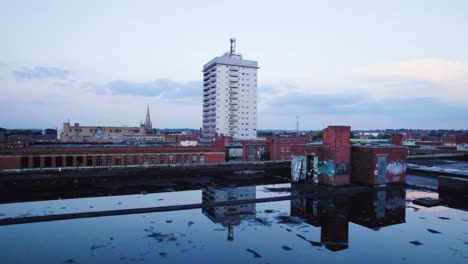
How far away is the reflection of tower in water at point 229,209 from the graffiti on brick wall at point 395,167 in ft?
45.7

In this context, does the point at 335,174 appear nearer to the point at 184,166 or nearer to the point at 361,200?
the point at 361,200

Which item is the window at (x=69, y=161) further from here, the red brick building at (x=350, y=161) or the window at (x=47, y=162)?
the red brick building at (x=350, y=161)

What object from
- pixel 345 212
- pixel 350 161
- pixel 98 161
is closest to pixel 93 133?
pixel 98 161

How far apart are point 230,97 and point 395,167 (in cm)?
9023

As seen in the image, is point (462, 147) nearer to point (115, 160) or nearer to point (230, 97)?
point (115, 160)

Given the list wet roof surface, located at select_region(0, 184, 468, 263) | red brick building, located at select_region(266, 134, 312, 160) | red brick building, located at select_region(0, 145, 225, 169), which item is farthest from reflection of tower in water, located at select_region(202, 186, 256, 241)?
red brick building, located at select_region(266, 134, 312, 160)

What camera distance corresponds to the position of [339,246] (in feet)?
47.8

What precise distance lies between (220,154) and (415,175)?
28.7m

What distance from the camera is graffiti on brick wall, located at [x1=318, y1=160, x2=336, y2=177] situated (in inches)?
1113

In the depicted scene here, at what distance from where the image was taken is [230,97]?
117250 mm

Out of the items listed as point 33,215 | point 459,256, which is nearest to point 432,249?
point 459,256

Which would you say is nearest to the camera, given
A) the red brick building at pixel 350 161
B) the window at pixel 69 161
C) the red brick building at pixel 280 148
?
the red brick building at pixel 350 161

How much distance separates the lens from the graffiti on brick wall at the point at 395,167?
30078 mm

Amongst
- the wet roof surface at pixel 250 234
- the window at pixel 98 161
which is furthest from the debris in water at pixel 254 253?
the window at pixel 98 161
